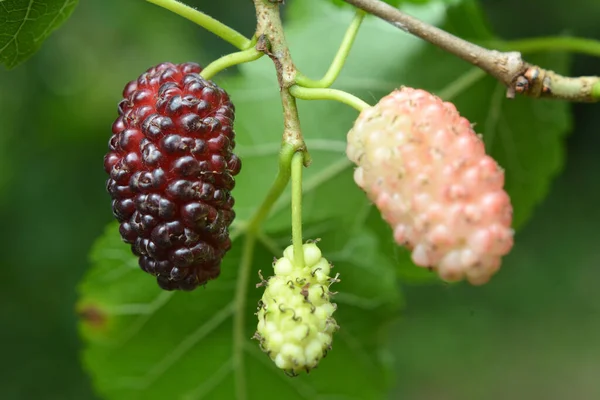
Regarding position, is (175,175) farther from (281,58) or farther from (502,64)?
(502,64)

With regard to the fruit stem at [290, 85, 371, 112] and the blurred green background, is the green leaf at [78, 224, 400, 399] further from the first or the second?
the blurred green background

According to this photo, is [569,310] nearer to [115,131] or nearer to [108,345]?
[108,345]

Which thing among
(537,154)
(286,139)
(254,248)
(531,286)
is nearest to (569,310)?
(531,286)

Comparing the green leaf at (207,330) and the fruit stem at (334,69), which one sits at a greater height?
Answer: the fruit stem at (334,69)

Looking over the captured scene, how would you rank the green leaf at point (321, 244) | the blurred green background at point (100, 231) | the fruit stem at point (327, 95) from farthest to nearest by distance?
the blurred green background at point (100, 231) < the green leaf at point (321, 244) < the fruit stem at point (327, 95)

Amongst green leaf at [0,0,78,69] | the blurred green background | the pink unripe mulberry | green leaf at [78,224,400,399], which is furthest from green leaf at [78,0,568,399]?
the blurred green background

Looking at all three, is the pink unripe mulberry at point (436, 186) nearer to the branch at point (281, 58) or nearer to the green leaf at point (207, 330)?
the branch at point (281, 58)

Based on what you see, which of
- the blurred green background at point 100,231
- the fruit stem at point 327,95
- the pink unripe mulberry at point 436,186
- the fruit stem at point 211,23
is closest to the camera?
the pink unripe mulberry at point 436,186

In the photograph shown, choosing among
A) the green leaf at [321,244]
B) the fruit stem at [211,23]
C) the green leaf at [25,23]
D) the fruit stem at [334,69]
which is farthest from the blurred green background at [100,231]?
the fruit stem at [334,69]
